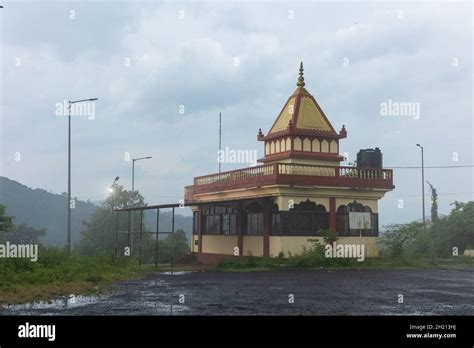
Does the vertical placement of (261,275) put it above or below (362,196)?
below

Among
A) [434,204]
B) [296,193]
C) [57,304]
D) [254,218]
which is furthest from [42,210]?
[57,304]

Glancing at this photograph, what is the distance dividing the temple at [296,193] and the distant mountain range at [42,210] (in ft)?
365

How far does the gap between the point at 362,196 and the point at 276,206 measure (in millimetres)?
5765

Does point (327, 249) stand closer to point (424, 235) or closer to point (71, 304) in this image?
point (71, 304)

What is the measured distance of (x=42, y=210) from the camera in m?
159

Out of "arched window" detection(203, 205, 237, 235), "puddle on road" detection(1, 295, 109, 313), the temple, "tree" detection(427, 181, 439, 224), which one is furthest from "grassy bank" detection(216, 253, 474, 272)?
"tree" detection(427, 181, 439, 224)

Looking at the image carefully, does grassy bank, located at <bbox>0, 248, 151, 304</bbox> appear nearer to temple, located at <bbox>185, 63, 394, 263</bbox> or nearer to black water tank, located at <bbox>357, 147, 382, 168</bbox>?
temple, located at <bbox>185, 63, 394, 263</bbox>

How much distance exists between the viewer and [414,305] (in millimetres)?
15711

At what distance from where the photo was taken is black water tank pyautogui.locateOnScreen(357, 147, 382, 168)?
36.8 meters

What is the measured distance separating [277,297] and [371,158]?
21558 millimetres

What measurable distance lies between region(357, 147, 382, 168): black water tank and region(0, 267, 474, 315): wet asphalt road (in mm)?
12211

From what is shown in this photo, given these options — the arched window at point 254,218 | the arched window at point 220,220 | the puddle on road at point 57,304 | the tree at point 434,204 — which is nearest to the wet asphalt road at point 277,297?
the puddle on road at point 57,304
